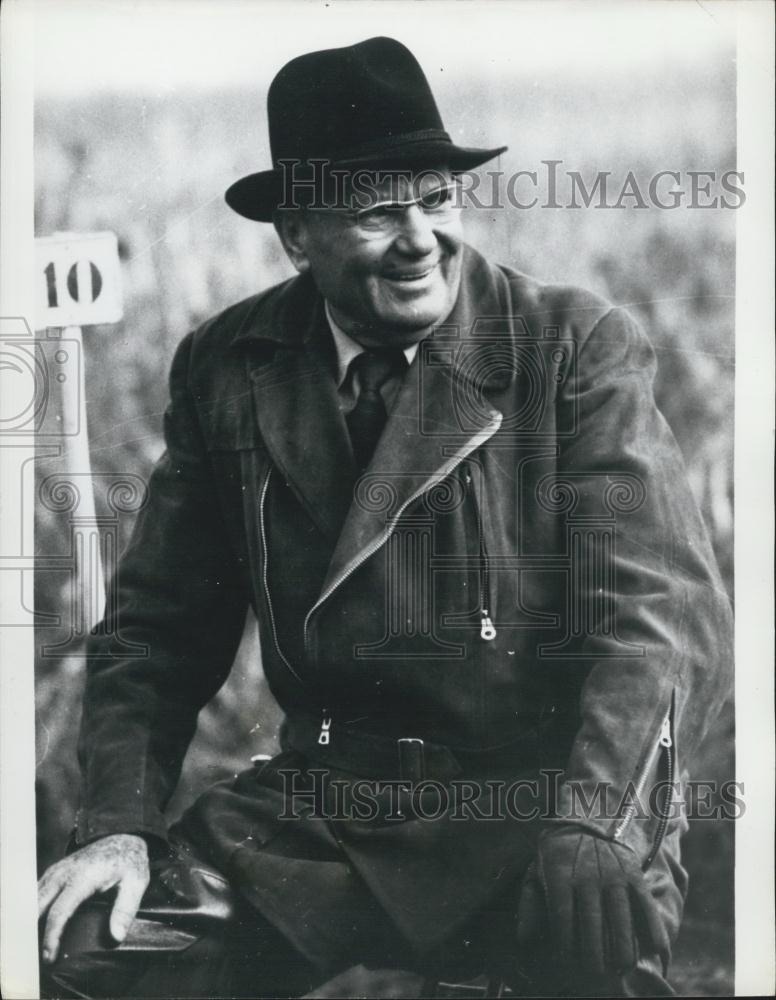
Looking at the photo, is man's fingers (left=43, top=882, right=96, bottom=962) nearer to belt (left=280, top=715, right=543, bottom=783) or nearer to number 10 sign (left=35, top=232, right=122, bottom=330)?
belt (left=280, top=715, right=543, bottom=783)

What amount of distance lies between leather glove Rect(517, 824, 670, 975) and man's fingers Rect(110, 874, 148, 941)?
2.93ft

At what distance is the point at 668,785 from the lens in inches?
111

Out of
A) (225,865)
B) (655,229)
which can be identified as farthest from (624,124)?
(225,865)

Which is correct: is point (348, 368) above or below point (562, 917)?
above

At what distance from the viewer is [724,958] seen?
9.47 ft

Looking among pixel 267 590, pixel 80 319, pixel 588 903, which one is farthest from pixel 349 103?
pixel 588 903

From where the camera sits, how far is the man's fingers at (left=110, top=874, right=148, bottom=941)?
9.25 feet

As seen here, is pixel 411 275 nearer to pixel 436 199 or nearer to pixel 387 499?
pixel 436 199

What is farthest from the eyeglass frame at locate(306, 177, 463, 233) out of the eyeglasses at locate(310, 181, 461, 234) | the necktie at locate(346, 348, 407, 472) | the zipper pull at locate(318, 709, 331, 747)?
the zipper pull at locate(318, 709, 331, 747)

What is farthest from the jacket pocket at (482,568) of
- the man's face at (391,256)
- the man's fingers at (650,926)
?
the man's fingers at (650,926)

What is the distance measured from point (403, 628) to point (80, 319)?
106cm

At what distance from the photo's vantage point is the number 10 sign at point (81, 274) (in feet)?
9.41

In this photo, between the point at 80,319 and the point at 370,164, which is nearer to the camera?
the point at 370,164

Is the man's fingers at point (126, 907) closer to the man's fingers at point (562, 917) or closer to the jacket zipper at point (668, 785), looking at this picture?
the man's fingers at point (562, 917)
